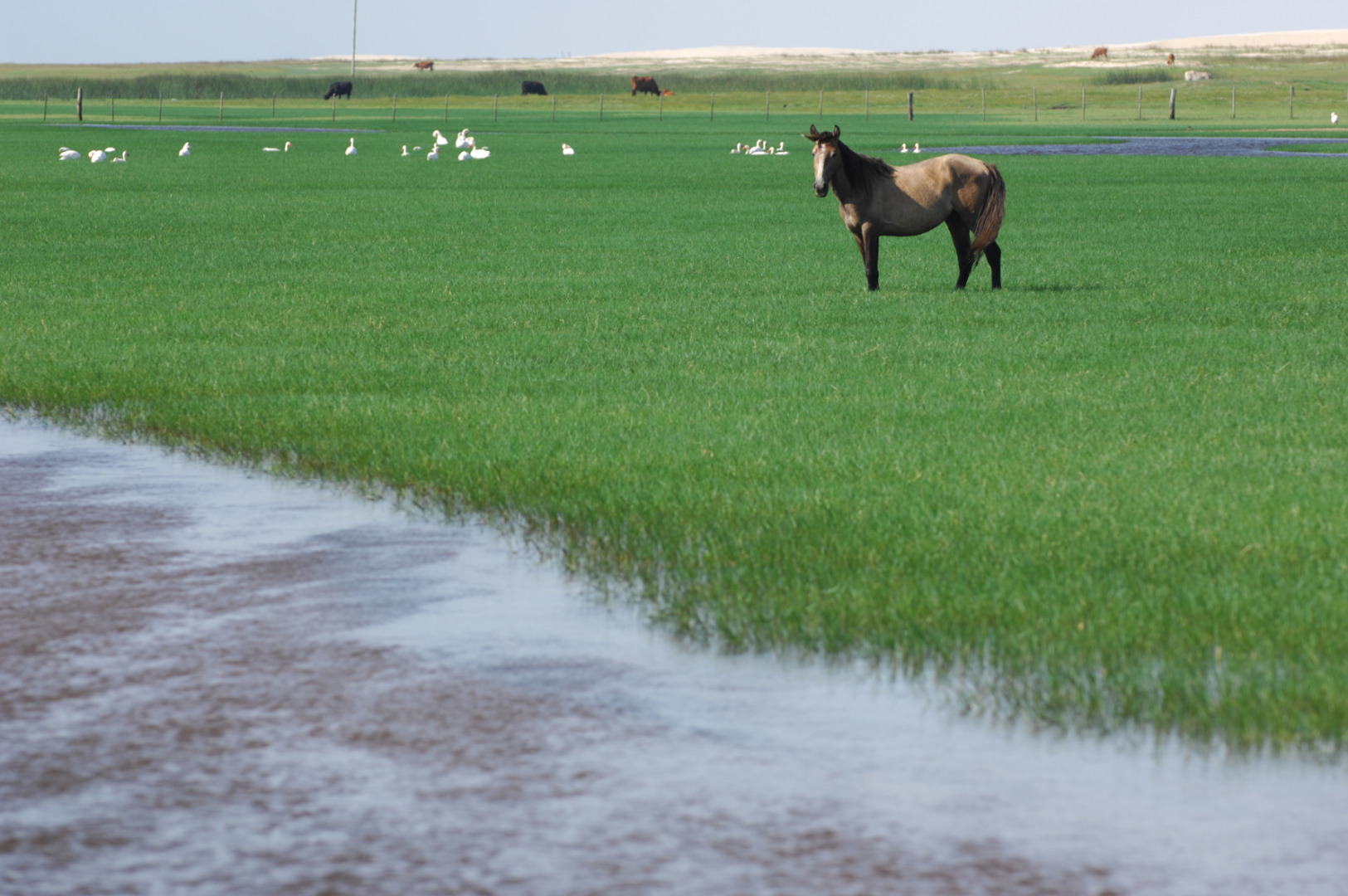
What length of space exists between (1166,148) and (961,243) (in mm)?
44098

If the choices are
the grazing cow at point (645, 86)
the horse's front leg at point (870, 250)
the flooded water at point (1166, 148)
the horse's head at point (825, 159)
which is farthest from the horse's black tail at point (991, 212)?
the grazing cow at point (645, 86)

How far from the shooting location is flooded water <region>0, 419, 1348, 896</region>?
4387 millimetres

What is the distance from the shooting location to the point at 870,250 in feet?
59.5

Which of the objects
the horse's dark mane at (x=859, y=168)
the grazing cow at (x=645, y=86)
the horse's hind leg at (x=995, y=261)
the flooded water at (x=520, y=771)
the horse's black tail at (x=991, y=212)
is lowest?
the flooded water at (x=520, y=771)

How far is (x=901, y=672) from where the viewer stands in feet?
20.1

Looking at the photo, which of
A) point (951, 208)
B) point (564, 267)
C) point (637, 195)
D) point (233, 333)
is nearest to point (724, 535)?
point (233, 333)

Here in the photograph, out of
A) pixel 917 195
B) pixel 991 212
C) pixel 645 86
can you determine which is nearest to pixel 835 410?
pixel 917 195

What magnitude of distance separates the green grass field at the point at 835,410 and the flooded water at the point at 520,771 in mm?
530

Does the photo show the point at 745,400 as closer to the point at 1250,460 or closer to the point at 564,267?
the point at 1250,460

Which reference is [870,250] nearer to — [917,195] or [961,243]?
[961,243]

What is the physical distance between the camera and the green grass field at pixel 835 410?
651cm

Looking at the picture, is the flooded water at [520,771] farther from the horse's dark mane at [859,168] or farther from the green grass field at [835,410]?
the horse's dark mane at [859,168]

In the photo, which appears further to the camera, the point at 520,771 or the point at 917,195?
the point at 917,195

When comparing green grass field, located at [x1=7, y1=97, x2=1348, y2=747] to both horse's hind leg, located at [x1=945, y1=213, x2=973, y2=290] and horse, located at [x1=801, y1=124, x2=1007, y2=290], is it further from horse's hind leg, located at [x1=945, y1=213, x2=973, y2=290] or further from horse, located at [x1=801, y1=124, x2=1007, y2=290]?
horse, located at [x1=801, y1=124, x2=1007, y2=290]
